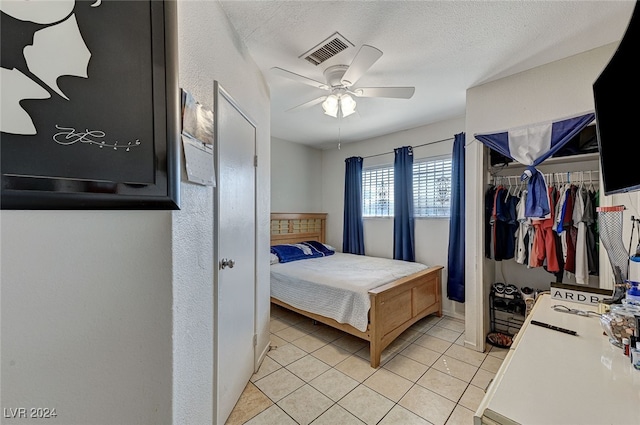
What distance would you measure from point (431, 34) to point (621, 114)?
1.21 meters

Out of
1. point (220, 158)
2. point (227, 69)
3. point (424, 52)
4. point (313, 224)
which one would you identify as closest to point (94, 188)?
point (220, 158)

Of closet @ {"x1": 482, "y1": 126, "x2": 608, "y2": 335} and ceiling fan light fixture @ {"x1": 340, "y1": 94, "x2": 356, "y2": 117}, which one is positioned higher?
ceiling fan light fixture @ {"x1": 340, "y1": 94, "x2": 356, "y2": 117}

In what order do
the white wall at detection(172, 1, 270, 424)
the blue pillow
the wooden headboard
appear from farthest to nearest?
the wooden headboard
the blue pillow
the white wall at detection(172, 1, 270, 424)

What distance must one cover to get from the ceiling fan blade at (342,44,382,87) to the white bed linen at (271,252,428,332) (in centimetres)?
179

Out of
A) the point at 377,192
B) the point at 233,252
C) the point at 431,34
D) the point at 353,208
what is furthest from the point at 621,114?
the point at 353,208

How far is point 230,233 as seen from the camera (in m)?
1.64

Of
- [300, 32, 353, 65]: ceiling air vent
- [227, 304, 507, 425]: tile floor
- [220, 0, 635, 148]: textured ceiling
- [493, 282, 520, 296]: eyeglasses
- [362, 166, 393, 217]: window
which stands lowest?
[227, 304, 507, 425]: tile floor

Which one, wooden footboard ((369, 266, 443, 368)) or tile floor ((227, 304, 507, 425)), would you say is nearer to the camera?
tile floor ((227, 304, 507, 425))

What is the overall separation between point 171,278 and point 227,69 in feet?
4.29

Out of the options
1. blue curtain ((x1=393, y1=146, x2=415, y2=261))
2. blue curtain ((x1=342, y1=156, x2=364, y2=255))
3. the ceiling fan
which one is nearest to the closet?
blue curtain ((x1=393, y1=146, x2=415, y2=261))

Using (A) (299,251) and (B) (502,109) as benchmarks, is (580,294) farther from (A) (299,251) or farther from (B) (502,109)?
→ (A) (299,251)

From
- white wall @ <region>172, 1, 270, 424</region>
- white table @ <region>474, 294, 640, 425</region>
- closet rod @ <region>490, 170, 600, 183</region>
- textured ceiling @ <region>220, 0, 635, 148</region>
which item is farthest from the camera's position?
closet rod @ <region>490, 170, 600, 183</region>

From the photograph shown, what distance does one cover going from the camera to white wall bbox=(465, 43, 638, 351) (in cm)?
192

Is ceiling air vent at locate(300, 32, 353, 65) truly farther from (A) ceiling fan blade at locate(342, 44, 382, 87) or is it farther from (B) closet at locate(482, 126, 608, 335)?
(B) closet at locate(482, 126, 608, 335)
